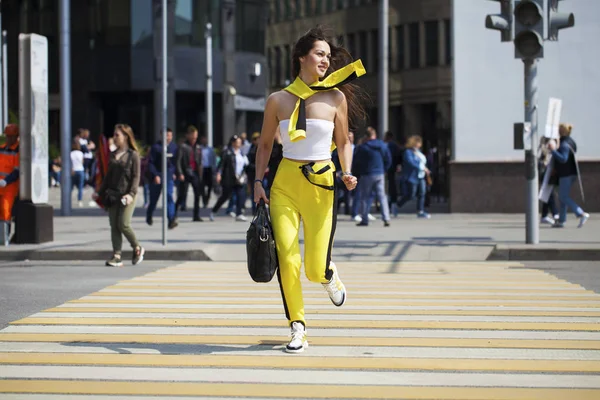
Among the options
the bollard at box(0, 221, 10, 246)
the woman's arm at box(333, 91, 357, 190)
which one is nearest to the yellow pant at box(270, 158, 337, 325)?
the woman's arm at box(333, 91, 357, 190)

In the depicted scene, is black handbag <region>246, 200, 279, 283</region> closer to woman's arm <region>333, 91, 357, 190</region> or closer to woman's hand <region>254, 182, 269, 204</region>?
woman's hand <region>254, 182, 269, 204</region>

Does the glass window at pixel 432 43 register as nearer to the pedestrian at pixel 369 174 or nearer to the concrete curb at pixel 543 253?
the pedestrian at pixel 369 174

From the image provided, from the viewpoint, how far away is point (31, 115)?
1641 cm

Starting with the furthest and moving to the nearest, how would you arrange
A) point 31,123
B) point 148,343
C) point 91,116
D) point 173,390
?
point 91,116
point 31,123
point 148,343
point 173,390

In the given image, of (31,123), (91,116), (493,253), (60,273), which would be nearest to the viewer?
(60,273)

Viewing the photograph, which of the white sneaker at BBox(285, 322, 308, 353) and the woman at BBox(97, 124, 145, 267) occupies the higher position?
the woman at BBox(97, 124, 145, 267)

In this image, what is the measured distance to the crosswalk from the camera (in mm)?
6141

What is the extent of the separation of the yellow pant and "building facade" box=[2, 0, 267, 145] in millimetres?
41349

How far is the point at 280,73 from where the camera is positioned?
69.4m

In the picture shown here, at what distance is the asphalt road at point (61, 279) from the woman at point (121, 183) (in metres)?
0.53

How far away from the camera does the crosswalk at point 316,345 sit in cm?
614

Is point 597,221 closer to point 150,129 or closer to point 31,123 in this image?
point 31,123

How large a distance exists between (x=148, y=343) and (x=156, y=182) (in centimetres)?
1246

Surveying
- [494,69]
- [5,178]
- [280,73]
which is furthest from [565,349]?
[280,73]
